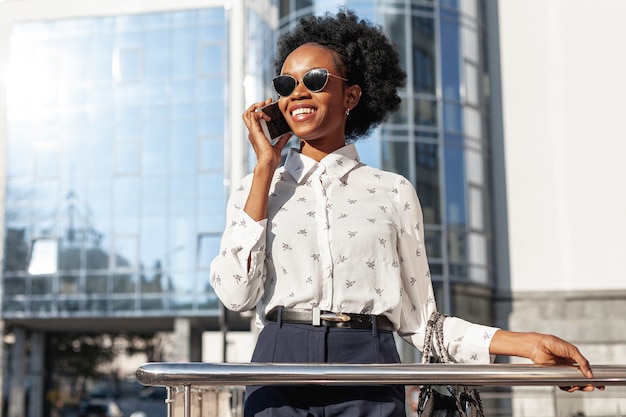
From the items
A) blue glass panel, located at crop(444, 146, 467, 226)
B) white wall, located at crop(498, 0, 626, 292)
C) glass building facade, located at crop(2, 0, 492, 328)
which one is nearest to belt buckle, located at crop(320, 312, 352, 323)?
blue glass panel, located at crop(444, 146, 467, 226)

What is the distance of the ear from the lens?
3.60 metres

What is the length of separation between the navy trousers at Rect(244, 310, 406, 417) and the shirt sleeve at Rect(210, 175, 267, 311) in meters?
0.13

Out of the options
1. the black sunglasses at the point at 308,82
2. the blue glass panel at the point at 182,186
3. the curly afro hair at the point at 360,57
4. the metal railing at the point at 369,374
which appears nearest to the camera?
the metal railing at the point at 369,374

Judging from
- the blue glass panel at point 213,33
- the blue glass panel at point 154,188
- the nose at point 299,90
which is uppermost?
the blue glass panel at point 213,33

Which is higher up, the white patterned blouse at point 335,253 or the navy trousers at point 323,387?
the white patterned blouse at point 335,253

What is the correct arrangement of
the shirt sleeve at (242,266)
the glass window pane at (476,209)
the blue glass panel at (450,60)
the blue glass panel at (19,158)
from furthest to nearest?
1. the blue glass panel at (19,158)
2. the glass window pane at (476,209)
3. the blue glass panel at (450,60)
4. the shirt sleeve at (242,266)

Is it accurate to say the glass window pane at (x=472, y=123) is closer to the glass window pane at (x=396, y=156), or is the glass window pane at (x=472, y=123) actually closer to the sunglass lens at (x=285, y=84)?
the glass window pane at (x=396, y=156)

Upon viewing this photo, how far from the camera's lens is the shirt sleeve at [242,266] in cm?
313

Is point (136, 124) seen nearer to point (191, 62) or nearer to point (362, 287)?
point (191, 62)

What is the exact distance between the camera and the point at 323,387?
119 inches

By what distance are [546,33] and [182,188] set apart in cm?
1319

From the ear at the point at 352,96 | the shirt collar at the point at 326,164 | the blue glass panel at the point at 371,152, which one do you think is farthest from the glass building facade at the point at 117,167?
the shirt collar at the point at 326,164

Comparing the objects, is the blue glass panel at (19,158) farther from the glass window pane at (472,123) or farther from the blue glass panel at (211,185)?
the glass window pane at (472,123)

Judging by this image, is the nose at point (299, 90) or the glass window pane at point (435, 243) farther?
the glass window pane at point (435, 243)
